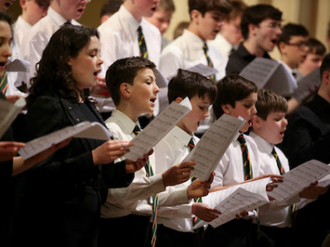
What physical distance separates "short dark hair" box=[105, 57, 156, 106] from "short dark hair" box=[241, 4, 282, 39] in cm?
223

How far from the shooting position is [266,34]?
16.9 feet

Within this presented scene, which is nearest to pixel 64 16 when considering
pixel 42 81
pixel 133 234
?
pixel 42 81

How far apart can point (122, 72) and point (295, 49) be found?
3.08 meters

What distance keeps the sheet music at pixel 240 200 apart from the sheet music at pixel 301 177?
15 cm

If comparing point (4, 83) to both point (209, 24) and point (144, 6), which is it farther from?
point (209, 24)

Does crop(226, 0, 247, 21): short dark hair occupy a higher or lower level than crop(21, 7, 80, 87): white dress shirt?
lower

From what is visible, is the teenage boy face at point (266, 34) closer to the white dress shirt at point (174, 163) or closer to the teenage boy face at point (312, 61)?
the teenage boy face at point (312, 61)

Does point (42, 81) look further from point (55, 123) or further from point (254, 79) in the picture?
point (254, 79)

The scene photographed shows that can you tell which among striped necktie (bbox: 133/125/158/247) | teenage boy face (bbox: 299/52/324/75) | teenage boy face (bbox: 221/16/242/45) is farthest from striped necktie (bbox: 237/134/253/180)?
teenage boy face (bbox: 299/52/324/75)

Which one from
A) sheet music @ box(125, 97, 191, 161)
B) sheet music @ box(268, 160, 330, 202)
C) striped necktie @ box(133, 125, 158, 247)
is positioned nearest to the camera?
sheet music @ box(125, 97, 191, 161)

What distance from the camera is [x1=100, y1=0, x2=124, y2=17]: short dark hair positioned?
4.99m

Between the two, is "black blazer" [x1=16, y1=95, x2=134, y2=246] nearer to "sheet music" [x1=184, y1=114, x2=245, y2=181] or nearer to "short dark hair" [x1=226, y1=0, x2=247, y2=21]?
"sheet music" [x1=184, y1=114, x2=245, y2=181]

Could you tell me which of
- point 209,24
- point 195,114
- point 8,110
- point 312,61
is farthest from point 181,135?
point 312,61

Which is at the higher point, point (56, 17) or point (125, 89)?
point (56, 17)
